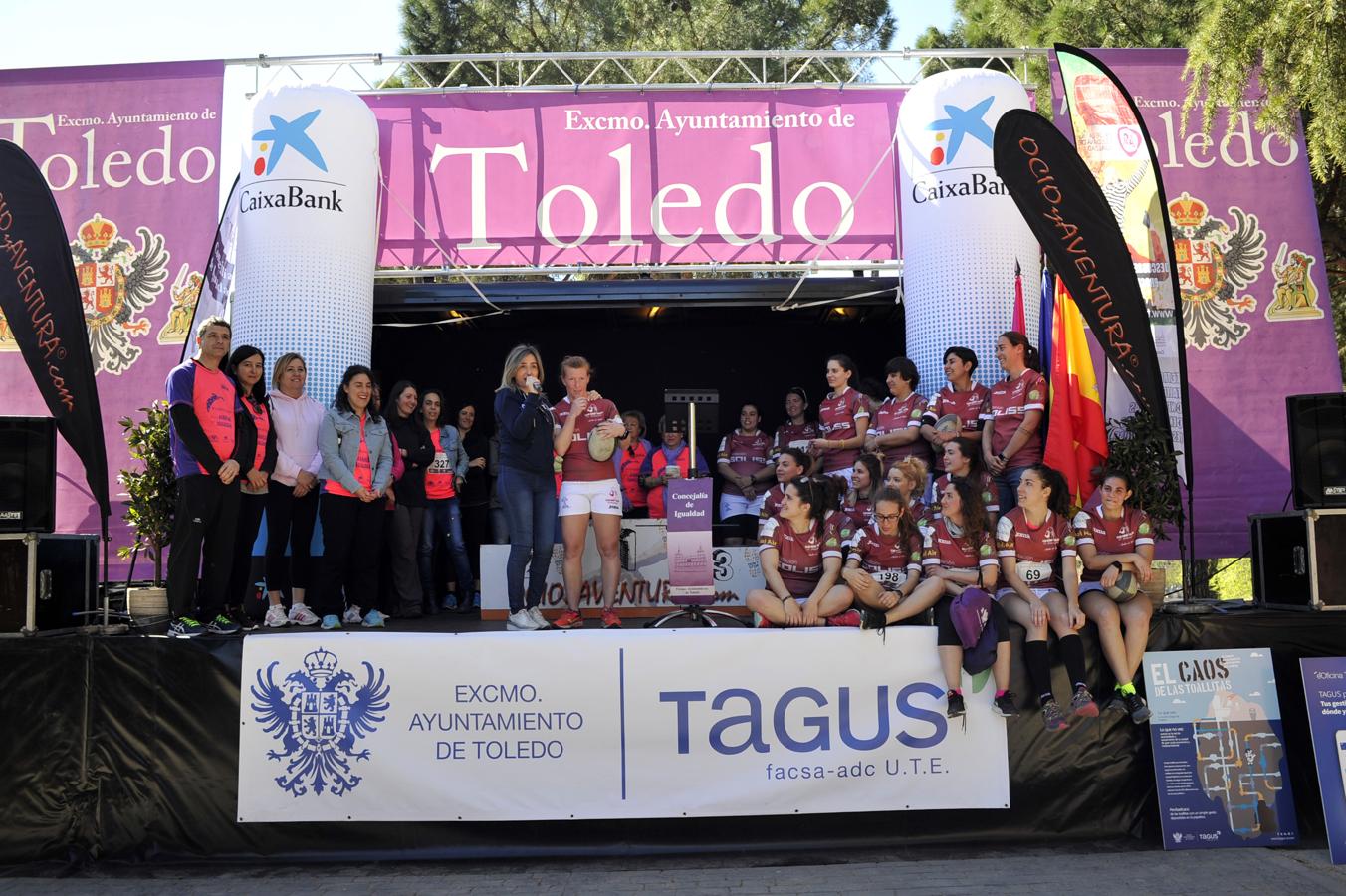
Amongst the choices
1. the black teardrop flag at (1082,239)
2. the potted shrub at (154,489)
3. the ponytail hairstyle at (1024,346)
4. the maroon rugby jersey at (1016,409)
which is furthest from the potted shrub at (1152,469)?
the potted shrub at (154,489)

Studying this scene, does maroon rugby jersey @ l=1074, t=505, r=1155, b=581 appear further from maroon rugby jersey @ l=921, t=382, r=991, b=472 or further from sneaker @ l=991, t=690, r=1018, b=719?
maroon rugby jersey @ l=921, t=382, r=991, b=472

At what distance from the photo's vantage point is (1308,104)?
21.6 ft

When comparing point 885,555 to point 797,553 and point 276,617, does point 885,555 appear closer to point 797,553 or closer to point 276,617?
point 797,553

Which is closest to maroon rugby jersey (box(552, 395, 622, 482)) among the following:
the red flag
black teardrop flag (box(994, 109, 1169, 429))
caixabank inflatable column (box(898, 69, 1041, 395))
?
black teardrop flag (box(994, 109, 1169, 429))

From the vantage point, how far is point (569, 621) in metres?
5.36

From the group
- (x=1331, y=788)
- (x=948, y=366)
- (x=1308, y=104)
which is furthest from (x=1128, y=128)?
(x=1331, y=788)

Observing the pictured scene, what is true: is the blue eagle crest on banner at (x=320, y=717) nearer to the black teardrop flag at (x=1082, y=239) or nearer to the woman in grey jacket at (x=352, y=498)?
the woman in grey jacket at (x=352, y=498)

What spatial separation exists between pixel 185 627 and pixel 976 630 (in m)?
3.57

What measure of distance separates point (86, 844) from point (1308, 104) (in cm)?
791

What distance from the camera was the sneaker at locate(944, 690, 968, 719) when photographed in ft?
14.8

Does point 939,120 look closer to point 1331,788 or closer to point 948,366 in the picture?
point 948,366

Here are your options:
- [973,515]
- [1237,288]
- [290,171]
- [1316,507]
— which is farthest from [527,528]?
[1237,288]

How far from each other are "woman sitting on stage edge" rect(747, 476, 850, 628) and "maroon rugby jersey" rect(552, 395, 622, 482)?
99cm

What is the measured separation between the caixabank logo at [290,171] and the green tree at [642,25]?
35.8 feet
